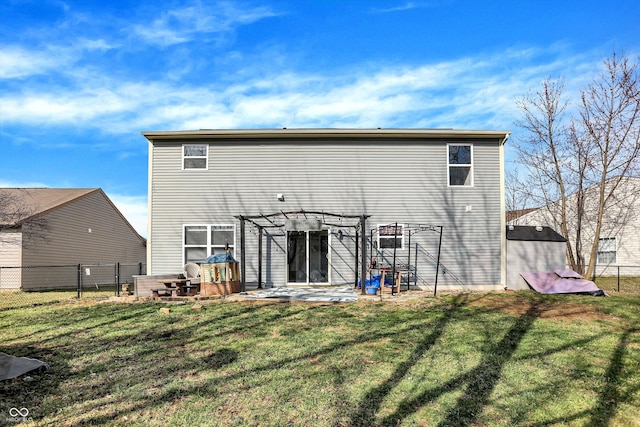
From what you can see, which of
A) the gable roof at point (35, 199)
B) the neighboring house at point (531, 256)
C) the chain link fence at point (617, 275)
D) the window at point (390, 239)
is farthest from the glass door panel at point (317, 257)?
the gable roof at point (35, 199)

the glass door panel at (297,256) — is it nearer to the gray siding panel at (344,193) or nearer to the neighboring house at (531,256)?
the gray siding panel at (344,193)

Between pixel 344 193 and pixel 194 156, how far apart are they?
532cm

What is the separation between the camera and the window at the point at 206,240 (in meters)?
13.4

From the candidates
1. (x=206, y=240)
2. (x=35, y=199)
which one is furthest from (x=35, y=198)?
(x=206, y=240)

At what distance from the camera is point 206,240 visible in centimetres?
1346

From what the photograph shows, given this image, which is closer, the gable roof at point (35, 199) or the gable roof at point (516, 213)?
the gable roof at point (35, 199)

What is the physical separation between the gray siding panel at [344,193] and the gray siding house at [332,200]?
34 mm

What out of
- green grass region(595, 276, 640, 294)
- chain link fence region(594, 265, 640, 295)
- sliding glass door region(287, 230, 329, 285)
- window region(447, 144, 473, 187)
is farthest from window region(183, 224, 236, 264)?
chain link fence region(594, 265, 640, 295)

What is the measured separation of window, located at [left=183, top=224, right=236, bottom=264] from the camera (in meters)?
13.4

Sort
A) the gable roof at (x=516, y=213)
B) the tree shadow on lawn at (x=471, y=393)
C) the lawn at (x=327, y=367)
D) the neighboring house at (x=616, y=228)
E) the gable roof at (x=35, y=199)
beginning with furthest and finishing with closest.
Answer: the gable roof at (x=516, y=213), the neighboring house at (x=616, y=228), the gable roof at (x=35, y=199), the lawn at (x=327, y=367), the tree shadow on lawn at (x=471, y=393)

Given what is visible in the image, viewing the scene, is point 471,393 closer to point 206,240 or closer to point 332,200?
point 332,200

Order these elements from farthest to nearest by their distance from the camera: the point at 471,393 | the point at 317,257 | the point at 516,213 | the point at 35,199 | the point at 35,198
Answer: the point at 516,213
the point at 35,198
the point at 35,199
the point at 317,257
the point at 471,393

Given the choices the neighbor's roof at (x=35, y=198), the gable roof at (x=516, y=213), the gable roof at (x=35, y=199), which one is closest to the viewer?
the gable roof at (x=35, y=199)

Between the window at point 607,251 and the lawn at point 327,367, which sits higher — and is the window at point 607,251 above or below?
above
